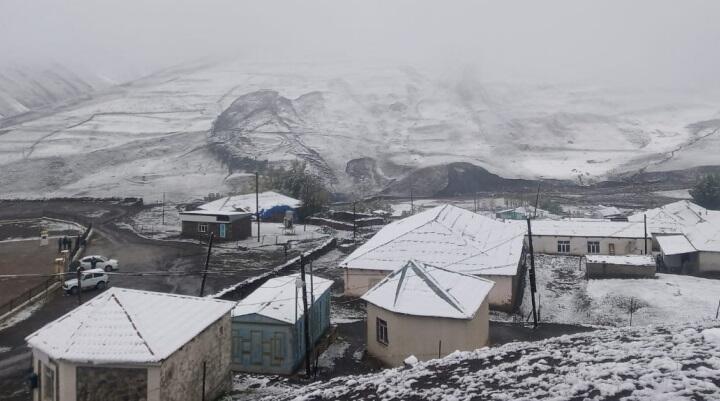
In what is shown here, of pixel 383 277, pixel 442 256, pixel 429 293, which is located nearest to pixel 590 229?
pixel 442 256

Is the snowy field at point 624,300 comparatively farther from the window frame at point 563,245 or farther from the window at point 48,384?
the window at point 48,384

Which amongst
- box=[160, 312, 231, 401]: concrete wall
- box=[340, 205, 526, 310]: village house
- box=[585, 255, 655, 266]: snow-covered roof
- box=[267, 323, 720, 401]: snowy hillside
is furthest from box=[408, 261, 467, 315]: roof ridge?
box=[585, 255, 655, 266]: snow-covered roof

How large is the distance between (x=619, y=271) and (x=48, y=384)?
25568 mm

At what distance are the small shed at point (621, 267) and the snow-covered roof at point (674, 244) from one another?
591 cm

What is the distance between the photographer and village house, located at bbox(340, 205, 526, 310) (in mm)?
24219

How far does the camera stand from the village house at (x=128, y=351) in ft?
35.2

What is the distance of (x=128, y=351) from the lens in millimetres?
10750

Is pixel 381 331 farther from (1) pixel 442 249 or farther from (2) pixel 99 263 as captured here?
(2) pixel 99 263

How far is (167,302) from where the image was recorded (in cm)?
1264

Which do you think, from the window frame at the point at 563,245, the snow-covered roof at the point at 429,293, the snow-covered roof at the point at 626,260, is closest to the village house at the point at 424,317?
the snow-covered roof at the point at 429,293

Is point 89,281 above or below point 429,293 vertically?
below

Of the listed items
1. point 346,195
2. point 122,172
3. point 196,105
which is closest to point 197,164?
point 122,172

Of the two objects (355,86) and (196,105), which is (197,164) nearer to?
(196,105)

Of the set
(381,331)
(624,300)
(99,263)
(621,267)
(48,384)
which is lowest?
(624,300)
